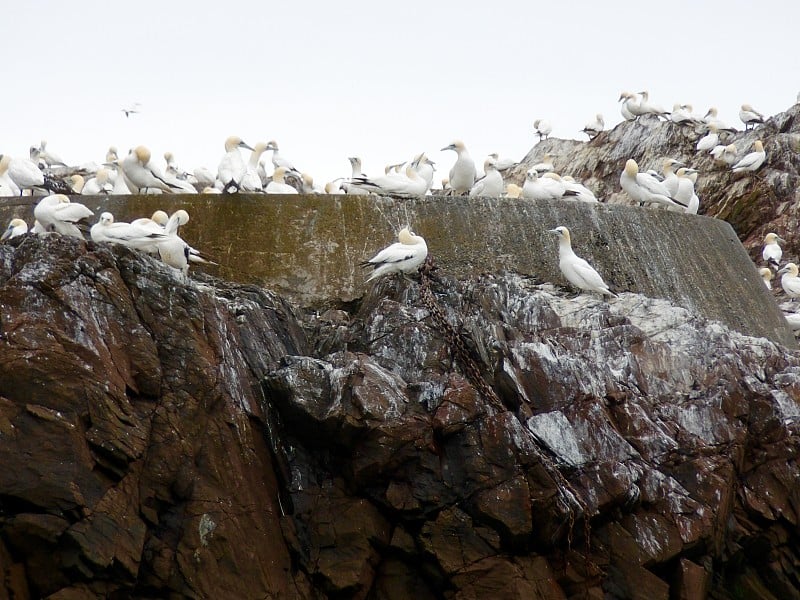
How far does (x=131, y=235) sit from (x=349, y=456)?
4.64 m

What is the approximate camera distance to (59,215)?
575 inches

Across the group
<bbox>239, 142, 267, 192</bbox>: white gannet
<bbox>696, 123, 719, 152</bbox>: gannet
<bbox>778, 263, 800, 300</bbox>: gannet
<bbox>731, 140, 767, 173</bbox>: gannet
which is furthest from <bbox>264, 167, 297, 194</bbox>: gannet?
<bbox>696, 123, 719, 152</bbox>: gannet

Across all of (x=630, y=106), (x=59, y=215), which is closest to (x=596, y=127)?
(x=630, y=106)

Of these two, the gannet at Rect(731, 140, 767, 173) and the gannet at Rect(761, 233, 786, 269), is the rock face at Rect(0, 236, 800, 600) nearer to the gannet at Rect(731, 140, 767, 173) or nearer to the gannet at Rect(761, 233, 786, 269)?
the gannet at Rect(761, 233, 786, 269)

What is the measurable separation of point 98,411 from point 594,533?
498 cm

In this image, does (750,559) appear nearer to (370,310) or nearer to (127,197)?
(370,310)

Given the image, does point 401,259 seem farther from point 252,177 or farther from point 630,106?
point 630,106

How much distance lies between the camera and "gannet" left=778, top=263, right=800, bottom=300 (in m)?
26.8

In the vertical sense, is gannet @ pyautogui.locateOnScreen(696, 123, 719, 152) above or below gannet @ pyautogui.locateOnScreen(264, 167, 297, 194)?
below

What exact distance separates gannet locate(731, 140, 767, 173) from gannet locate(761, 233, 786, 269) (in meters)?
2.03

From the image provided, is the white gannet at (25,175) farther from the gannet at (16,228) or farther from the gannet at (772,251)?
the gannet at (772,251)

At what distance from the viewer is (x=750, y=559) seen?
12250mm

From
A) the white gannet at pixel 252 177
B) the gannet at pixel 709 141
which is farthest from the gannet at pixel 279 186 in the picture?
the gannet at pixel 709 141

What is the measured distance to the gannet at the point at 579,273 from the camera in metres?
15.9
